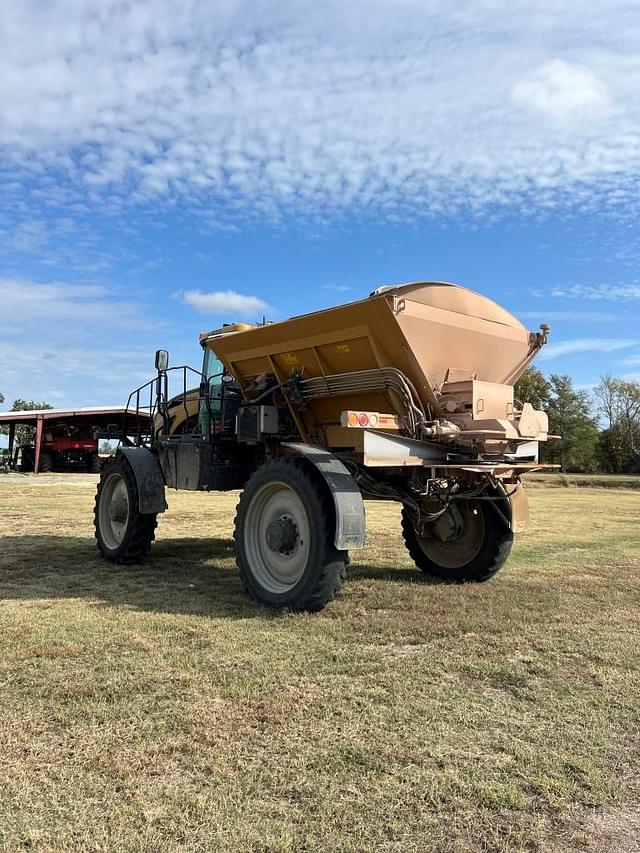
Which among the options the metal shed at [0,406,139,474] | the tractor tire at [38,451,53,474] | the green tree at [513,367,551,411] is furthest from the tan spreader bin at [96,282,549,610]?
the green tree at [513,367,551,411]

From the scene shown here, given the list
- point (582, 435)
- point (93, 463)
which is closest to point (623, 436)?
point (582, 435)

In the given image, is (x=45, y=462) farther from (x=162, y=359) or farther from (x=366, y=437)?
(x=366, y=437)

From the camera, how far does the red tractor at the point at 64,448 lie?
3388 centimetres

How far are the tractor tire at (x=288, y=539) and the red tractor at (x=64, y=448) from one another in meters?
29.5

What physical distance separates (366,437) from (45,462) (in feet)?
104

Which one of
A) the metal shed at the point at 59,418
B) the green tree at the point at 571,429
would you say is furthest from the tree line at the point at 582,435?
the metal shed at the point at 59,418

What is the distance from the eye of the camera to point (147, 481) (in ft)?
25.9

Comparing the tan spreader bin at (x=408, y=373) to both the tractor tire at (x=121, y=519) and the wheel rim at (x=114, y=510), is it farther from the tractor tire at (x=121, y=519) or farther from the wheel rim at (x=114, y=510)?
the wheel rim at (x=114, y=510)

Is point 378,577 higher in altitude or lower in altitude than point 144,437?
lower

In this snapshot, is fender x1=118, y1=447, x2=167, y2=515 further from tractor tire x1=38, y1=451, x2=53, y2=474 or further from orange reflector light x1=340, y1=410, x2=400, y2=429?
tractor tire x1=38, y1=451, x2=53, y2=474

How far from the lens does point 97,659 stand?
4312mm

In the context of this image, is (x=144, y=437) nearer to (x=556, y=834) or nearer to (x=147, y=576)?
(x=147, y=576)

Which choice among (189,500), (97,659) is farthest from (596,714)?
(189,500)

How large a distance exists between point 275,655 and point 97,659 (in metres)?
1.15
